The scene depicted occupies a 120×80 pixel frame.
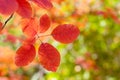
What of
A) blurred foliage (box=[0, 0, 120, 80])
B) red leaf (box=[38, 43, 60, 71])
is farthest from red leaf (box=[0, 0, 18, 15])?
blurred foliage (box=[0, 0, 120, 80])

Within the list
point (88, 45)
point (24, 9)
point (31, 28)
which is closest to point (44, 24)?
point (31, 28)

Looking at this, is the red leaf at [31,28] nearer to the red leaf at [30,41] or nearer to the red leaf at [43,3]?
the red leaf at [30,41]

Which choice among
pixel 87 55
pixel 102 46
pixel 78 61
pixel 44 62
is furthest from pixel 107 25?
pixel 44 62

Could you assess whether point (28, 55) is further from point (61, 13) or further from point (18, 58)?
point (61, 13)

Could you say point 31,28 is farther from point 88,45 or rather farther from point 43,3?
point 88,45

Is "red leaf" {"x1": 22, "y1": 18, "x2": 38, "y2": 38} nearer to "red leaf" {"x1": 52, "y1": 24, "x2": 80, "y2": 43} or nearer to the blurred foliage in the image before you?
"red leaf" {"x1": 52, "y1": 24, "x2": 80, "y2": 43}
